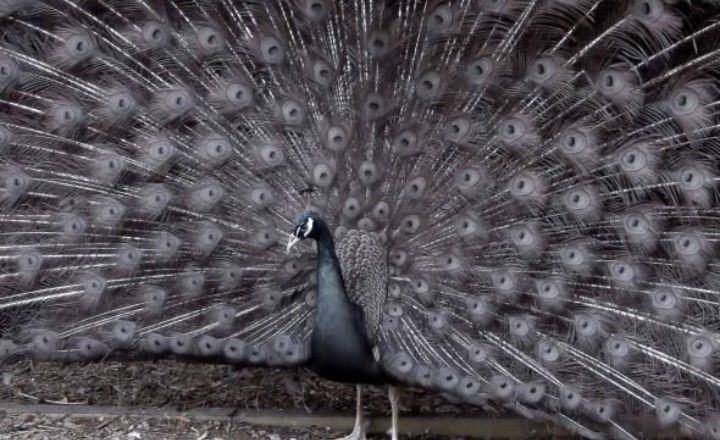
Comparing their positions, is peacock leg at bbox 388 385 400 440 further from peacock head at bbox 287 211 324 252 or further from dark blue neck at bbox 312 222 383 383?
peacock head at bbox 287 211 324 252

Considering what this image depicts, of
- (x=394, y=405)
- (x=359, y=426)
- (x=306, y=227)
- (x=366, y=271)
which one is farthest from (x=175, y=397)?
(x=306, y=227)

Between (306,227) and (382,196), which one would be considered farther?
(382,196)

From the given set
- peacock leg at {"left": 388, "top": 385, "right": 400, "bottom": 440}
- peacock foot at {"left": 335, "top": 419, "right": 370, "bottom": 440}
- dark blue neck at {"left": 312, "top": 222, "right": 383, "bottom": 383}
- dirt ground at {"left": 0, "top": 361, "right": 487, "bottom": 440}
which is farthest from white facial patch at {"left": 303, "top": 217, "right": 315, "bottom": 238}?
dirt ground at {"left": 0, "top": 361, "right": 487, "bottom": 440}

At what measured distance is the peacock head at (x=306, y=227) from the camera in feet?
10.9

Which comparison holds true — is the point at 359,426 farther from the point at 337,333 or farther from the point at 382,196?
the point at 382,196

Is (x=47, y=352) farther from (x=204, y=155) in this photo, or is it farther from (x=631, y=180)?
(x=631, y=180)

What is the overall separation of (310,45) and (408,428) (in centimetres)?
190

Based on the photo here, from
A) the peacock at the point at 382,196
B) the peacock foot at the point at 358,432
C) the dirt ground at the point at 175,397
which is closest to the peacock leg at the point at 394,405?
the peacock at the point at 382,196

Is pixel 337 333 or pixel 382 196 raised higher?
pixel 382 196

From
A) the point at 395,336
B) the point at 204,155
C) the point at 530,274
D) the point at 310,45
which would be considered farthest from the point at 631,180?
the point at 204,155

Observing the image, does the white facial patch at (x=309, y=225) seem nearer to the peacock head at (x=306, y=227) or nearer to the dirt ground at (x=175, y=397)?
the peacock head at (x=306, y=227)

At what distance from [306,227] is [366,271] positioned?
490 millimetres

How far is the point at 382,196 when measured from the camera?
3775 millimetres

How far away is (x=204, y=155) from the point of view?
3748 millimetres
